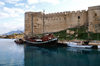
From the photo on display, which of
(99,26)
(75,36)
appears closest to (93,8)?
(99,26)

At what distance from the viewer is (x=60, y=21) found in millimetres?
23297

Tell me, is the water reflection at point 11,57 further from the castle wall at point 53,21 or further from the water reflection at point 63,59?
the castle wall at point 53,21

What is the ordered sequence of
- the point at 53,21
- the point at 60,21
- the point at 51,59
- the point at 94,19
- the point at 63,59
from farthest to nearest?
the point at 53,21 → the point at 60,21 → the point at 94,19 → the point at 51,59 → the point at 63,59

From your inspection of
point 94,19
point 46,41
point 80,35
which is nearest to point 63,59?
point 46,41

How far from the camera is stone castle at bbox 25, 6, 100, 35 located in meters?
18.8

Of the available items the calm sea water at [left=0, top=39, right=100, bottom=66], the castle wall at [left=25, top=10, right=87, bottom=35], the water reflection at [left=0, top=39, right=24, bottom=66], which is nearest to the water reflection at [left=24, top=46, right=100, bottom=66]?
the calm sea water at [left=0, top=39, right=100, bottom=66]

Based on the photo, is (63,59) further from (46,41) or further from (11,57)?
(46,41)

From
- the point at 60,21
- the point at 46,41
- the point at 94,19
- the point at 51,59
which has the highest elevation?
the point at 60,21

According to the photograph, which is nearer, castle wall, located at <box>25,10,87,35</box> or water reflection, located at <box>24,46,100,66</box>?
water reflection, located at <box>24,46,100,66</box>

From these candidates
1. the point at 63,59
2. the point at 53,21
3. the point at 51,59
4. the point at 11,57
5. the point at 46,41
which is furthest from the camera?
the point at 53,21

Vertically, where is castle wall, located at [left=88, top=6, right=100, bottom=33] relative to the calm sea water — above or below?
above

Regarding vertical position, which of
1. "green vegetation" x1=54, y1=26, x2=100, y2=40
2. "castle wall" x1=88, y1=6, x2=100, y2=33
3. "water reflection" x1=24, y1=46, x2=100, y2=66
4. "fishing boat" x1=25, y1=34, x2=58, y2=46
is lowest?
"water reflection" x1=24, y1=46, x2=100, y2=66

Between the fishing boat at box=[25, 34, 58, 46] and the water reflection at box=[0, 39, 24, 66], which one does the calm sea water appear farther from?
the fishing boat at box=[25, 34, 58, 46]

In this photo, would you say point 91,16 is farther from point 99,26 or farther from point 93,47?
point 93,47
